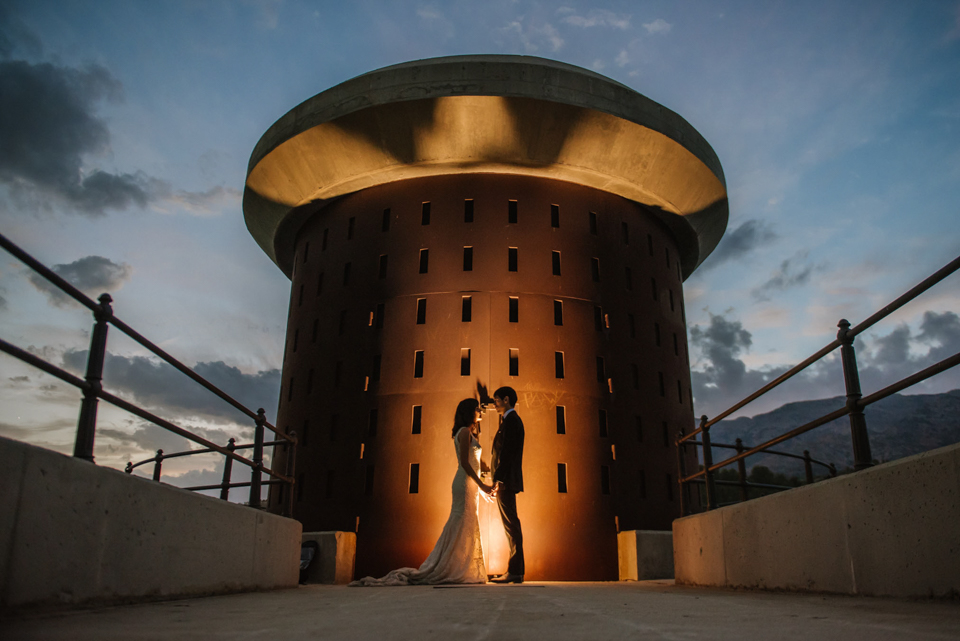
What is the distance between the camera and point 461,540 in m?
8.09

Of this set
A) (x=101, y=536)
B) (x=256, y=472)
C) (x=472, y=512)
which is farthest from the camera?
(x=472, y=512)

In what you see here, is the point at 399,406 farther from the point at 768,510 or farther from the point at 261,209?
the point at 768,510

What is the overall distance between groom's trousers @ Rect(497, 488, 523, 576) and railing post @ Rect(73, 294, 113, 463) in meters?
4.81

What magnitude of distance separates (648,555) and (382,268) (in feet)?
23.3

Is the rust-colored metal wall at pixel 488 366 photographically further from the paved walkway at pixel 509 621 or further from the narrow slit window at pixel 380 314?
the paved walkway at pixel 509 621

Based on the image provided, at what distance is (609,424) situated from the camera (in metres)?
12.8

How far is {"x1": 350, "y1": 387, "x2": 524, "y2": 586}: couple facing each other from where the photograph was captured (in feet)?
25.6

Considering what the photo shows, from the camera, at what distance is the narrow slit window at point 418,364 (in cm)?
1255

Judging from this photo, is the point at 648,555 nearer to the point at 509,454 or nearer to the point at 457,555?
the point at 457,555

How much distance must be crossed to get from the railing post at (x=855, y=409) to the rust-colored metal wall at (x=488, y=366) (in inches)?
305

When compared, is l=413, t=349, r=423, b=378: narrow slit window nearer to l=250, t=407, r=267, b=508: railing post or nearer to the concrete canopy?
the concrete canopy

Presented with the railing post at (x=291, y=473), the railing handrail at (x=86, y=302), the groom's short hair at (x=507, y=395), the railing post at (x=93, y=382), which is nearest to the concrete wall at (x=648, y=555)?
the groom's short hair at (x=507, y=395)


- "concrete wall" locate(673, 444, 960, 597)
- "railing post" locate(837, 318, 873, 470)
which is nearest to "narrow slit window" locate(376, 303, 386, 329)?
"concrete wall" locate(673, 444, 960, 597)

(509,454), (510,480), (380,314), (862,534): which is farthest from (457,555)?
(380,314)
